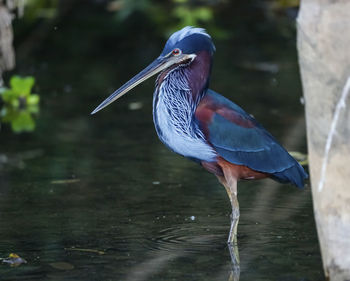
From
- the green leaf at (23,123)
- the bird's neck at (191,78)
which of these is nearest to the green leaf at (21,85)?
the green leaf at (23,123)

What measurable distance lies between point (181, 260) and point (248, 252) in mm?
445

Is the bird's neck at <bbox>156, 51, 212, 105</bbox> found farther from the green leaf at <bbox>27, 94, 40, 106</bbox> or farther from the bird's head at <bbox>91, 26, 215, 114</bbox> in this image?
the green leaf at <bbox>27, 94, 40, 106</bbox>

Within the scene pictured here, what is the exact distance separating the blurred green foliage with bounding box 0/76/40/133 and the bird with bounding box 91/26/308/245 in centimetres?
351

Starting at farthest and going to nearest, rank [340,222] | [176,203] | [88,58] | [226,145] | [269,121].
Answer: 1. [88,58]
2. [269,121]
3. [176,203]
4. [226,145]
5. [340,222]

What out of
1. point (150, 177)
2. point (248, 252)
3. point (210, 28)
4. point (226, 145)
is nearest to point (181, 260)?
point (248, 252)

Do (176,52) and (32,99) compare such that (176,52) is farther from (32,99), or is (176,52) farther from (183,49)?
(32,99)

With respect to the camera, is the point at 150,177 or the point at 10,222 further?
the point at 150,177

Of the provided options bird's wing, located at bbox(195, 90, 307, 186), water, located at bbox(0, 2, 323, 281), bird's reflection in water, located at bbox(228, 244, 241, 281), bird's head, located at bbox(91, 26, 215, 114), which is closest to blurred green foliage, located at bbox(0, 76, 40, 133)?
water, located at bbox(0, 2, 323, 281)

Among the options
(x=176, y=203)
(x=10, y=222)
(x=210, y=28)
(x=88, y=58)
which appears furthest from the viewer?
(x=210, y=28)

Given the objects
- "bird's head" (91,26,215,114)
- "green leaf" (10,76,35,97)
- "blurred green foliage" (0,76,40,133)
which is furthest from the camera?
"green leaf" (10,76,35,97)

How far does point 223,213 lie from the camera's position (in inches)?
253

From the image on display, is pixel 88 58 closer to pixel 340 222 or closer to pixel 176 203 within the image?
pixel 176 203

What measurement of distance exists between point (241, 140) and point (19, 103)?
4676 millimetres

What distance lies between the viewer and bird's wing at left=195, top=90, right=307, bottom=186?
5.77 meters
